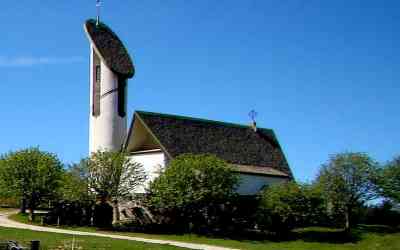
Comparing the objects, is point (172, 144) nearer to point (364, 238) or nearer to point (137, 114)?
point (137, 114)

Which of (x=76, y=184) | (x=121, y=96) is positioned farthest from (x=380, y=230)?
(x=121, y=96)

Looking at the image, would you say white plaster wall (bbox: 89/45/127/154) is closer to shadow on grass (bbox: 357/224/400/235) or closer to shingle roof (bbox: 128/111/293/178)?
shingle roof (bbox: 128/111/293/178)

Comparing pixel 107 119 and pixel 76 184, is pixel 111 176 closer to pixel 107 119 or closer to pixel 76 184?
pixel 76 184

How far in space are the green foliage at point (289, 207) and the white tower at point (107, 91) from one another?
1377 centimetres

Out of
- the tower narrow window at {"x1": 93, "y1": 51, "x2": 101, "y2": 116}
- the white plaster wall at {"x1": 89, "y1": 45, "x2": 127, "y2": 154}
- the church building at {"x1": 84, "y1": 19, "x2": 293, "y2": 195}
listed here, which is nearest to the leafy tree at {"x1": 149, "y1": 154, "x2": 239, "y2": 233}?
the church building at {"x1": 84, "y1": 19, "x2": 293, "y2": 195}

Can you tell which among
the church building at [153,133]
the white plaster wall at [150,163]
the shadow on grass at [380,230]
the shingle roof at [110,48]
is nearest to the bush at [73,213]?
the white plaster wall at [150,163]

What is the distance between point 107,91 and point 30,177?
33.9ft

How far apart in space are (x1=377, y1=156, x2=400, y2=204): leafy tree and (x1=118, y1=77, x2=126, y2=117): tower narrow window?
65.0 feet

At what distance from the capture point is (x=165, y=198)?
39312 millimetres

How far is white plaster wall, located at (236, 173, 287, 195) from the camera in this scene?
1800 inches

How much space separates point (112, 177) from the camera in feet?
137

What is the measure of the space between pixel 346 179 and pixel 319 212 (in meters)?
4.03

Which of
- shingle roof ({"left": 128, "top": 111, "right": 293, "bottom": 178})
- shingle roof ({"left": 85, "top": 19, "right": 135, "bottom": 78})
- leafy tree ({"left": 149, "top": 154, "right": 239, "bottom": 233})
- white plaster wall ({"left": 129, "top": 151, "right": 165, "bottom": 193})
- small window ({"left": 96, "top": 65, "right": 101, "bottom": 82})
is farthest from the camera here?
small window ({"left": 96, "top": 65, "right": 101, "bottom": 82})

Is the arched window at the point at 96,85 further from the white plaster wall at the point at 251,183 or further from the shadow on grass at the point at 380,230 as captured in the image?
the shadow on grass at the point at 380,230
